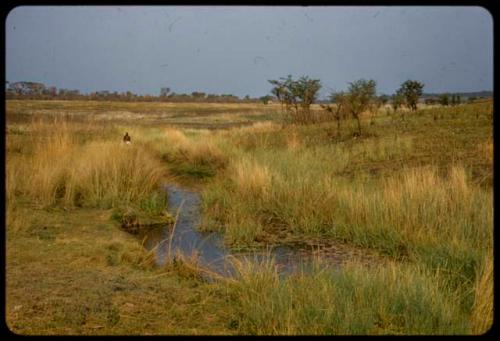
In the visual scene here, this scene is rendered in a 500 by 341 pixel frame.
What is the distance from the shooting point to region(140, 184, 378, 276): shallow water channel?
563cm

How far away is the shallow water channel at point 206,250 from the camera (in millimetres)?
5633

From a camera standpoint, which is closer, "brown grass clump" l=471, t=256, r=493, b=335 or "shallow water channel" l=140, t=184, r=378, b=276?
"brown grass clump" l=471, t=256, r=493, b=335

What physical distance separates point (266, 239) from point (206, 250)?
873 millimetres

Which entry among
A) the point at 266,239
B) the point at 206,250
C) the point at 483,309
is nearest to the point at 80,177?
the point at 206,250

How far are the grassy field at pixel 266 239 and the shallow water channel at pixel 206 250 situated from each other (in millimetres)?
221

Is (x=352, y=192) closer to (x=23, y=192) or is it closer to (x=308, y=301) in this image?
(x=308, y=301)

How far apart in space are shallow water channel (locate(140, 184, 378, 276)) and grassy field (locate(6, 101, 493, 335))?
0.72 feet

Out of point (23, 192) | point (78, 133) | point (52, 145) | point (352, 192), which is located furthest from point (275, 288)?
point (78, 133)

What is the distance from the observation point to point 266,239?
22.6ft

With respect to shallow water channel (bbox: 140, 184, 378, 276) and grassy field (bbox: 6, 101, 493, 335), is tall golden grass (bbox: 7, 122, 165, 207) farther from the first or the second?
shallow water channel (bbox: 140, 184, 378, 276)

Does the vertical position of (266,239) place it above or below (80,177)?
below

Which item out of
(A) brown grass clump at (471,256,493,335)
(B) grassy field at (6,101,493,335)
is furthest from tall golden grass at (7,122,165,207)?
(A) brown grass clump at (471,256,493,335)

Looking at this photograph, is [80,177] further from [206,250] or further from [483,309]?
[483,309]
